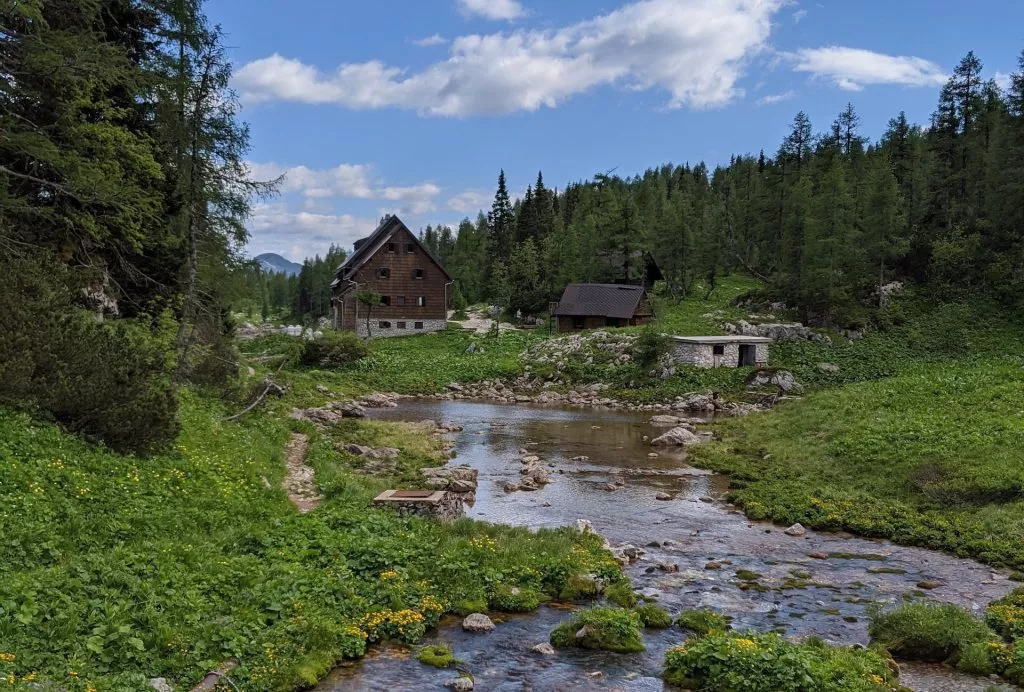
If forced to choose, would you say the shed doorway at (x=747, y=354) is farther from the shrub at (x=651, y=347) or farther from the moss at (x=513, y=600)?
the moss at (x=513, y=600)

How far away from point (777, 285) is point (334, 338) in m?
42.8

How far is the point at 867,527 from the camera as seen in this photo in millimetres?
18594

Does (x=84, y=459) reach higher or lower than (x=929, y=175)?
lower

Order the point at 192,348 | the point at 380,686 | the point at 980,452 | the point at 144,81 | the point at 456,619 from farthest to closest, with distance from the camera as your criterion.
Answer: the point at 192,348, the point at 980,452, the point at 144,81, the point at 456,619, the point at 380,686

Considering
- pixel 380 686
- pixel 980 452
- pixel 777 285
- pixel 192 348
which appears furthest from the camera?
pixel 777 285

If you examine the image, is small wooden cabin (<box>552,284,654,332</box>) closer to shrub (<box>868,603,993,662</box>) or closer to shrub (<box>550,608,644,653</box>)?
shrub (<box>868,603,993,662</box>)

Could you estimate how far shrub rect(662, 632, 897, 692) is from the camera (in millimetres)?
9609

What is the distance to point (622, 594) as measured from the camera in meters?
13.5

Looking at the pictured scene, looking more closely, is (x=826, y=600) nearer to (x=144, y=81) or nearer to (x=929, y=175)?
(x=144, y=81)

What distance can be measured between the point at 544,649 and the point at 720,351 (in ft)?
132

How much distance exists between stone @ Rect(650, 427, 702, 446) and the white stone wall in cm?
4529

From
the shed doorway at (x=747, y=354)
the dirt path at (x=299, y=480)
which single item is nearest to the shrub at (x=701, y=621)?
the dirt path at (x=299, y=480)

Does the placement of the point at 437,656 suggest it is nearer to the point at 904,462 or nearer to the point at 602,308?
the point at 904,462

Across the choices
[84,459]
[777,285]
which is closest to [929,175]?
[777,285]
